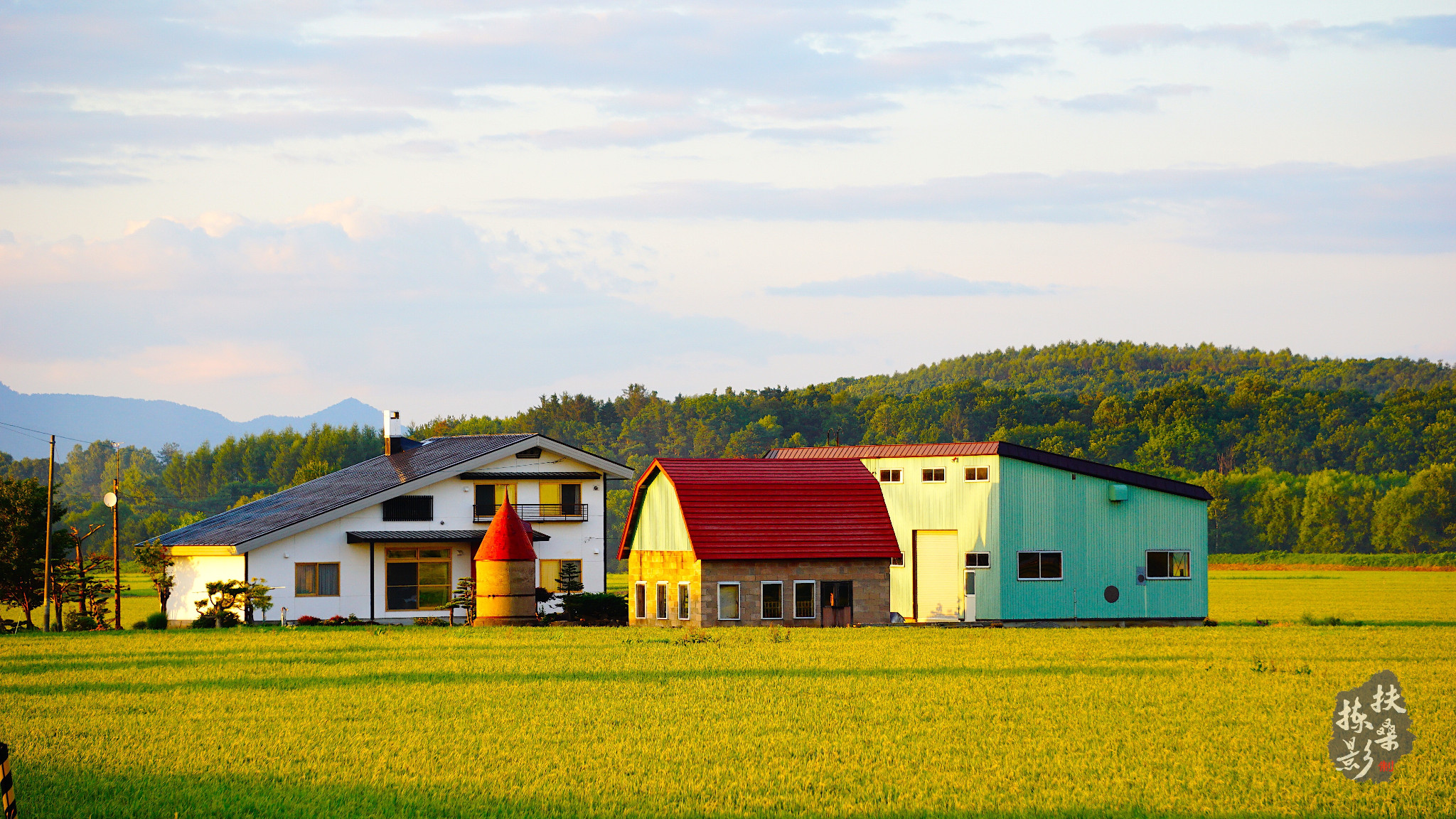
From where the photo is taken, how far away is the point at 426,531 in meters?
46.8

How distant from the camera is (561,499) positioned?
4938cm

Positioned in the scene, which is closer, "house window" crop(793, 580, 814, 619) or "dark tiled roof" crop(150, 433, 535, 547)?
"house window" crop(793, 580, 814, 619)

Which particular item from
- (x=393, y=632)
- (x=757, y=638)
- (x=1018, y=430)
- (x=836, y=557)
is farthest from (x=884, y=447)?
(x=1018, y=430)

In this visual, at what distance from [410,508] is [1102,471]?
70.7 feet

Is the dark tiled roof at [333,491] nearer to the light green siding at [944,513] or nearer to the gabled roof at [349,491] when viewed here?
the gabled roof at [349,491]

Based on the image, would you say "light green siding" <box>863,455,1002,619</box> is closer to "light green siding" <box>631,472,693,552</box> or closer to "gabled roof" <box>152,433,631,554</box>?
"light green siding" <box>631,472,693,552</box>

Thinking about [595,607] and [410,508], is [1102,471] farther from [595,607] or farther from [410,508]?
[410,508]

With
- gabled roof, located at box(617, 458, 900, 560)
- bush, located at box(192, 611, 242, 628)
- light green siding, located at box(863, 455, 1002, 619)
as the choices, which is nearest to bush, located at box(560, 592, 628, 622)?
gabled roof, located at box(617, 458, 900, 560)

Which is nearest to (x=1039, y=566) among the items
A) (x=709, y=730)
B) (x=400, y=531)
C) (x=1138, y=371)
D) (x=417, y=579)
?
(x=417, y=579)

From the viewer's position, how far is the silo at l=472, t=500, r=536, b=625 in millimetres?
41438

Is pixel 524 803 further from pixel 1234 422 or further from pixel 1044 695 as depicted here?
pixel 1234 422

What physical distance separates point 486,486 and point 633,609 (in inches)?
281

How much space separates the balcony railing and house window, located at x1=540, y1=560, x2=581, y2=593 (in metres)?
1.39

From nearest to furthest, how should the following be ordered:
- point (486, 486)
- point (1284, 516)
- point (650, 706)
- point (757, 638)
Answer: point (650, 706) → point (757, 638) → point (486, 486) → point (1284, 516)
